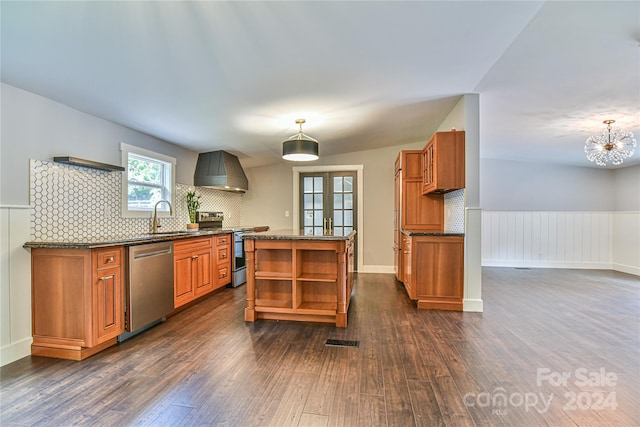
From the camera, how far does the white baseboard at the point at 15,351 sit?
2.25 m

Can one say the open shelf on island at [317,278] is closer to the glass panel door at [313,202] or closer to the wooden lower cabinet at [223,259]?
the wooden lower cabinet at [223,259]

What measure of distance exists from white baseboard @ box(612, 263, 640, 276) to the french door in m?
5.50

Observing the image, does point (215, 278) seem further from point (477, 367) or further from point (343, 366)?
point (477, 367)

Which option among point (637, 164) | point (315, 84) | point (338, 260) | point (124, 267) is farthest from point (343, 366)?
point (637, 164)

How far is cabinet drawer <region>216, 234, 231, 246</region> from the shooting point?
429 cm

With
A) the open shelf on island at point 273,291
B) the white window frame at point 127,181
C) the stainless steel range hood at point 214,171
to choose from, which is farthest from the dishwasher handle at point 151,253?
the stainless steel range hood at point 214,171

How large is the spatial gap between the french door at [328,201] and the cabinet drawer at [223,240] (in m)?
1.87

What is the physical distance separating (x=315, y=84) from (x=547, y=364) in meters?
3.08

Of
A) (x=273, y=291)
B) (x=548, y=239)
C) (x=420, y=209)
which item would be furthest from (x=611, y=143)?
(x=273, y=291)

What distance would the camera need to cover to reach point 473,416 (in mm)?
1652

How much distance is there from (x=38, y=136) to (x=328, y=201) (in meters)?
4.43

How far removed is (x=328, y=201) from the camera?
6.07m

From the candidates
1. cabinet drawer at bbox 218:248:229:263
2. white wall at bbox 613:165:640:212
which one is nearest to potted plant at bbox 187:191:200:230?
cabinet drawer at bbox 218:248:229:263

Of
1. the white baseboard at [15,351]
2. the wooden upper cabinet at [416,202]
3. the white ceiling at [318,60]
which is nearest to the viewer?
the white ceiling at [318,60]
